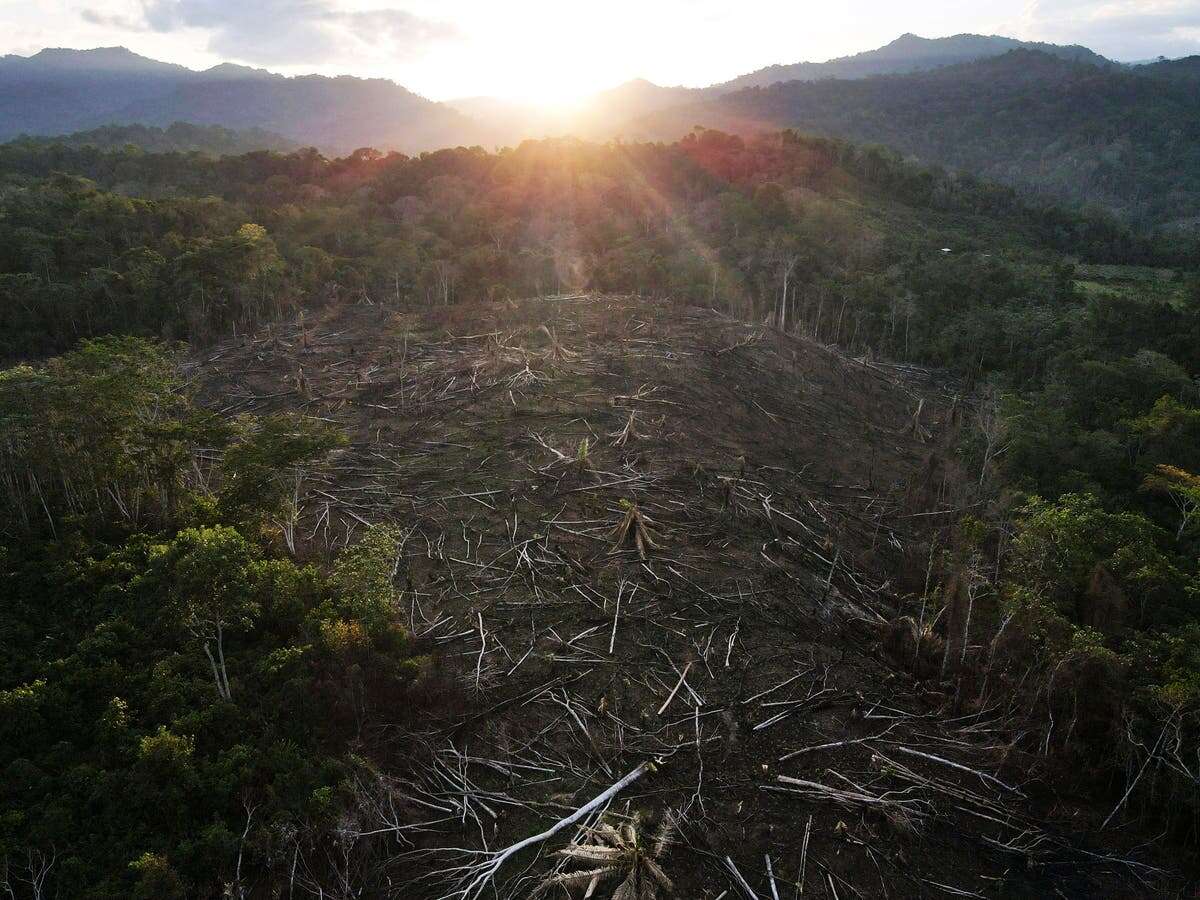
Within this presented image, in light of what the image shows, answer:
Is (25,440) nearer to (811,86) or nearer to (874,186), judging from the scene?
(874,186)

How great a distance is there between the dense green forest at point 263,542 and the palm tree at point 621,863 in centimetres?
242

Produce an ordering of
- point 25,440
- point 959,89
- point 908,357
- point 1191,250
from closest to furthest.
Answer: point 25,440 < point 908,357 < point 1191,250 < point 959,89

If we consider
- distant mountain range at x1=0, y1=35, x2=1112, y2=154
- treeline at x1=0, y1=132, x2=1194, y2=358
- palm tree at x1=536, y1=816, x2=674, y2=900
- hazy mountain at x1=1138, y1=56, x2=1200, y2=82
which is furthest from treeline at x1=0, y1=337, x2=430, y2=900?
hazy mountain at x1=1138, y1=56, x2=1200, y2=82

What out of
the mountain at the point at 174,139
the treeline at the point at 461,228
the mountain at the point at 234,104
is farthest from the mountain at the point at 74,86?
the treeline at the point at 461,228

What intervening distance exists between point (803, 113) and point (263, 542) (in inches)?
4459

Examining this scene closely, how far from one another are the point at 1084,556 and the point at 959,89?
429 feet

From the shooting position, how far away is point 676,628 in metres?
9.30

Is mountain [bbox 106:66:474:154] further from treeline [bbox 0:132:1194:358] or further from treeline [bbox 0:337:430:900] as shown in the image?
treeline [bbox 0:337:430:900]

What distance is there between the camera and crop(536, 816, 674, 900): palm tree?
586 cm

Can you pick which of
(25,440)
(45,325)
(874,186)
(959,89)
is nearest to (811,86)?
(959,89)

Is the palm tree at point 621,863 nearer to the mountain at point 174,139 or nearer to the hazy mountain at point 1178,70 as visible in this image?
the mountain at point 174,139

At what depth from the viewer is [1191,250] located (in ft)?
151

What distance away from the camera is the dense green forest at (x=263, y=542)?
264 inches

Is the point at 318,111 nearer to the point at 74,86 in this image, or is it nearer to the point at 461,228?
the point at 74,86
